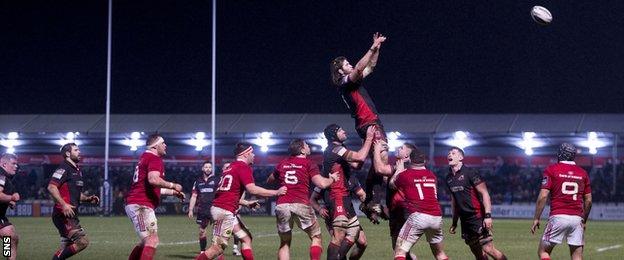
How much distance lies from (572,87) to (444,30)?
810cm

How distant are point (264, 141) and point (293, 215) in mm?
38314

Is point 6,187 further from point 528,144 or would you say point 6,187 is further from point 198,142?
point 528,144

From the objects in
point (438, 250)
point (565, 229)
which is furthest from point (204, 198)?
point (565, 229)

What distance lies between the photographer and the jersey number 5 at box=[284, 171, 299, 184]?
16.9 metres

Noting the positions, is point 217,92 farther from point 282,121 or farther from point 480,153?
point 480,153

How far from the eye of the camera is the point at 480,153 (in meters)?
56.1

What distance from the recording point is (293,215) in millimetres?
17016

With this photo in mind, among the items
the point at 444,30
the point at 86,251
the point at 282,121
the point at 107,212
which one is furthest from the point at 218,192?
the point at 444,30

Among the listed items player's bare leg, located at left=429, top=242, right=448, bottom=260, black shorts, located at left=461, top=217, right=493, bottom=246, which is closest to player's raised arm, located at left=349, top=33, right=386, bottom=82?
player's bare leg, located at left=429, top=242, right=448, bottom=260

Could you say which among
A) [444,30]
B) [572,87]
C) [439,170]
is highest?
[444,30]

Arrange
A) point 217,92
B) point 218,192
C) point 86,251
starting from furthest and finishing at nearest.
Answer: point 217,92 → point 86,251 → point 218,192

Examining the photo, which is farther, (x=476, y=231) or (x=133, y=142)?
(x=133, y=142)

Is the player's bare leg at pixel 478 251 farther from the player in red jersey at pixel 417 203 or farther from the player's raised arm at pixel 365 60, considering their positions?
the player's raised arm at pixel 365 60

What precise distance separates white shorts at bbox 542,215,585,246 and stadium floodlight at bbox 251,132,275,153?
3814 cm
